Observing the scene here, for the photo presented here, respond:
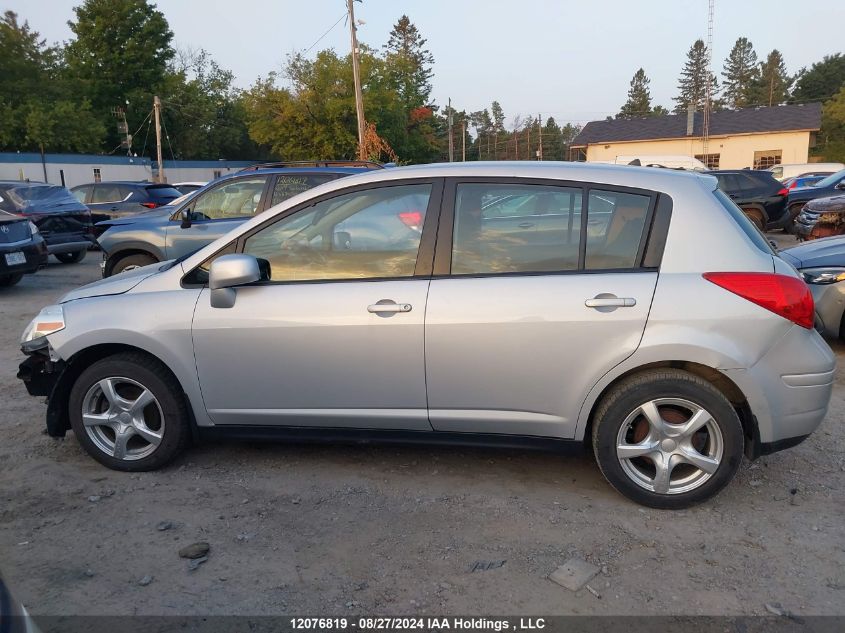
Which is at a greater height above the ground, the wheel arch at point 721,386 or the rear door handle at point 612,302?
the rear door handle at point 612,302

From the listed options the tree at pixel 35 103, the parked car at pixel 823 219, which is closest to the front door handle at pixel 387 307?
the parked car at pixel 823 219

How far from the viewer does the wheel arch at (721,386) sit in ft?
11.3

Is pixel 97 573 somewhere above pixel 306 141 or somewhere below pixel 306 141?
below

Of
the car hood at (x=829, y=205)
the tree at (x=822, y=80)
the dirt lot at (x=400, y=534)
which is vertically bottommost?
the dirt lot at (x=400, y=534)

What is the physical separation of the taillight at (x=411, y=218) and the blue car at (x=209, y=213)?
14.0 ft

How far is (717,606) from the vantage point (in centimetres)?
279

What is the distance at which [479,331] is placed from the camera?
3502mm

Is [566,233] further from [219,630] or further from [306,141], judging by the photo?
[306,141]

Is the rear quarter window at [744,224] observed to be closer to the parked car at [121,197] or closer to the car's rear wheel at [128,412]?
the car's rear wheel at [128,412]

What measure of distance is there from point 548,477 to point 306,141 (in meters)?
43.0

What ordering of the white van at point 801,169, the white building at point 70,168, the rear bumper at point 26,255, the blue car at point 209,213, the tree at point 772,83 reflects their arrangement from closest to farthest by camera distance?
the blue car at point 209,213, the rear bumper at point 26,255, the white van at point 801,169, the white building at point 70,168, the tree at point 772,83

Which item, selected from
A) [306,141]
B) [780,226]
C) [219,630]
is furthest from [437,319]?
[306,141]

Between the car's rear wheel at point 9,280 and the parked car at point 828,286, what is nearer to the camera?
the parked car at point 828,286

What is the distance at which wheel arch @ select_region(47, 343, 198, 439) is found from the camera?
4.00 meters
